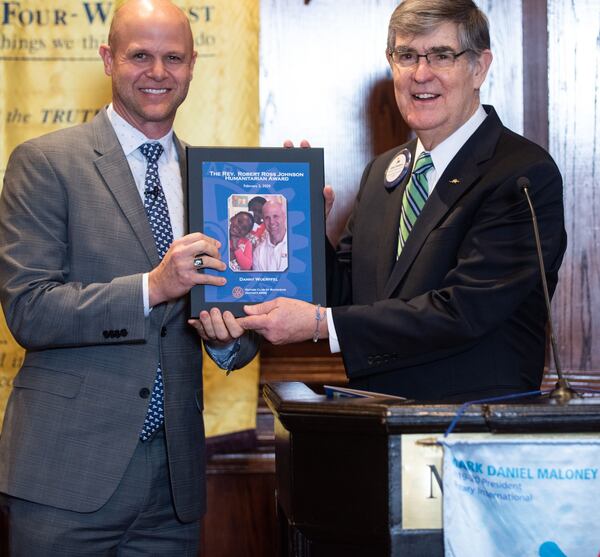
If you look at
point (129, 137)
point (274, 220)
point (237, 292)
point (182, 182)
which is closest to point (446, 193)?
point (274, 220)

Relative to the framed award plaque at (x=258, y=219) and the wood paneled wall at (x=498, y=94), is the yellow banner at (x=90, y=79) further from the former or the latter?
the framed award plaque at (x=258, y=219)

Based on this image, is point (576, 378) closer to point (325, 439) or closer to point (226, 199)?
point (226, 199)

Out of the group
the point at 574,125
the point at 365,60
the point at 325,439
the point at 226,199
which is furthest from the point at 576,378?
the point at 325,439

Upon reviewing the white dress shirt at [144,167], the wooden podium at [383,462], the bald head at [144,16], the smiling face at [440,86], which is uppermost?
the bald head at [144,16]

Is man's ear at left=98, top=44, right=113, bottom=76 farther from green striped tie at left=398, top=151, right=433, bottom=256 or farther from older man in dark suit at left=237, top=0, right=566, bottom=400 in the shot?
green striped tie at left=398, top=151, right=433, bottom=256

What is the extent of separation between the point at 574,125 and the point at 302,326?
1.53 metres

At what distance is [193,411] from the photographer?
2.47m

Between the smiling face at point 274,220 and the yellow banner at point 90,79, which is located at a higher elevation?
the yellow banner at point 90,79

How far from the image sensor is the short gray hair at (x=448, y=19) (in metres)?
2.37

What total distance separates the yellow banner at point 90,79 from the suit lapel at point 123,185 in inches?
27.7

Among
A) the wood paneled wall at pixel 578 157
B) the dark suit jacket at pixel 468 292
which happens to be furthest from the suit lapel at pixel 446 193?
the wood paneled wall at pixel 578 157

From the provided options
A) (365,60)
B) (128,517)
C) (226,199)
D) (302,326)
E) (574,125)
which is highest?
(365,60)

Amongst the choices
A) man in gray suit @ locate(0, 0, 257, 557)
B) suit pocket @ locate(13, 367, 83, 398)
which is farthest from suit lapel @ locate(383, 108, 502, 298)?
suit pocket @ locate(13, 367, 83, 398)

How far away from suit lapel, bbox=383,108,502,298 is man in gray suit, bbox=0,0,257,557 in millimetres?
458
